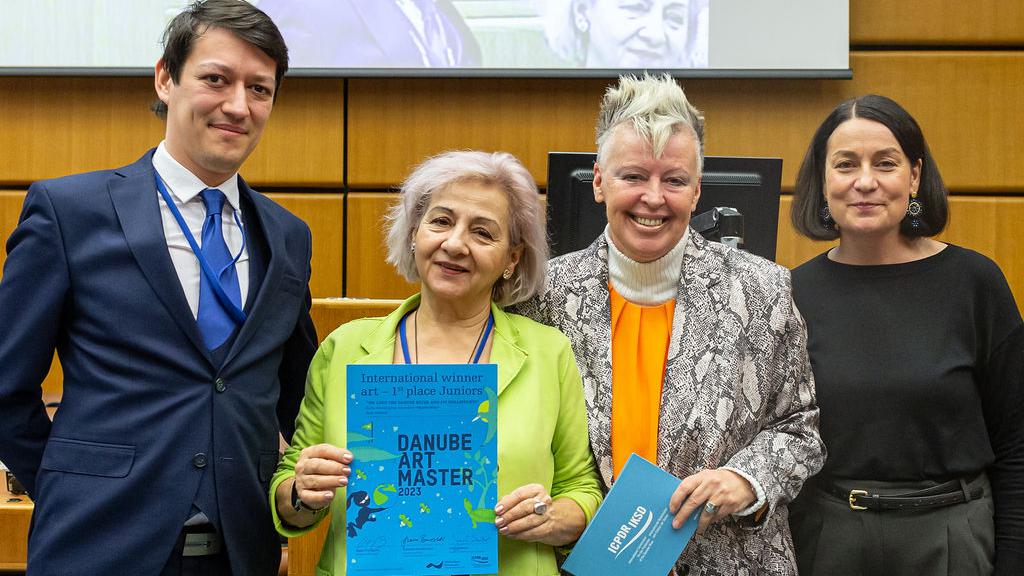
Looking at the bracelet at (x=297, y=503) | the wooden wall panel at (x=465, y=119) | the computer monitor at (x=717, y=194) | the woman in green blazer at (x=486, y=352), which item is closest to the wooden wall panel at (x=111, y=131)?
the wooden wall panel at (x=465, y=119)

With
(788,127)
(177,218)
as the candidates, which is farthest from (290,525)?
(788,127)

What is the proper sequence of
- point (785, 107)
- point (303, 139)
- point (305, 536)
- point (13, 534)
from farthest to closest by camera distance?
point (303, 139) → point (785, 107) → point (13, 534) → point (305, 536)

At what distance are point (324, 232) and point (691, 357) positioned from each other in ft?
9.32

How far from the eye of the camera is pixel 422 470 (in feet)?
4.69

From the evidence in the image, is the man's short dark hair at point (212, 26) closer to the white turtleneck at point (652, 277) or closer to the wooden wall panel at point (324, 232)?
the white turtleneck at point (652, 277)

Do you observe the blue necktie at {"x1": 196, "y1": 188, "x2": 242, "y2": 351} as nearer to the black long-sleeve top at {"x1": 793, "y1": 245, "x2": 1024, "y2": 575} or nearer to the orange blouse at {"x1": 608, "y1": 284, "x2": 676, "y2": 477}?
the orange blouse at {"x1": 608, "y1": 284, "x2": 676, "y2": 477}

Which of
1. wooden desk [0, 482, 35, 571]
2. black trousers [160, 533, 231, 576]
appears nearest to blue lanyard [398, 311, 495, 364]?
black trousers [160, 533, 231, 576]

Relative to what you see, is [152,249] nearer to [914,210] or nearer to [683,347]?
[683,347]

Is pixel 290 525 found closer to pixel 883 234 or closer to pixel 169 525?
pixel 169 525

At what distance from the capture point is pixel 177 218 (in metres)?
1.55

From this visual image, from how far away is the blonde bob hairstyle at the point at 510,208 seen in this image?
5.28 feet

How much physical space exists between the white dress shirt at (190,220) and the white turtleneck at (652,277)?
2.27ft

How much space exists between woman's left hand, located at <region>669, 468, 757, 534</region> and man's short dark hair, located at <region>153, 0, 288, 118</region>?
3.45 ft

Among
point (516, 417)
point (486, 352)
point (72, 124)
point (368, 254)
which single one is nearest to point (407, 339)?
point (486, 352)
